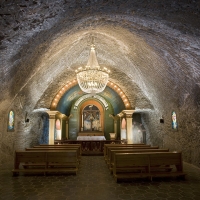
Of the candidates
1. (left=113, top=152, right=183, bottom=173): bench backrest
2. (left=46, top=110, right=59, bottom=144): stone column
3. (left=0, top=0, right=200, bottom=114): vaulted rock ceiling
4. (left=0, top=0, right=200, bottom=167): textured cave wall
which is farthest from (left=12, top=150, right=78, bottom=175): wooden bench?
(left=46, top=110, right=59, bottom=144): stone column

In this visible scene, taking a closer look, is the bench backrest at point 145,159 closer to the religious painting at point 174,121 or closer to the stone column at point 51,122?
the religious painting at point 174,121

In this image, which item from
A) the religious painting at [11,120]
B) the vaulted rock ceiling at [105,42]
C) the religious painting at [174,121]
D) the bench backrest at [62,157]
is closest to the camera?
the vaulted rock ceiling at [105,42]

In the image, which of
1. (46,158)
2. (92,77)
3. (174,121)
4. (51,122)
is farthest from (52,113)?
(174,121)

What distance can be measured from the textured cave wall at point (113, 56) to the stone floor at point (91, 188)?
3.06 meters

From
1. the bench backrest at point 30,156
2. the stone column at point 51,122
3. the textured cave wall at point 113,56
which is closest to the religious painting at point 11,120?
the textured cave wall at point 113,56

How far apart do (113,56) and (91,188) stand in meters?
7.82

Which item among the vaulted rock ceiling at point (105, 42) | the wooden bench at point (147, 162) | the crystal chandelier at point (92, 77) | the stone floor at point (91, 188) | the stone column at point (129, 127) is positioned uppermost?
the vaulted rock ceiling at point (105, 42)

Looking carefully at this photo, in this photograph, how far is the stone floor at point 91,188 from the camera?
449 centimetres

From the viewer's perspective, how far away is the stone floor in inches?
177

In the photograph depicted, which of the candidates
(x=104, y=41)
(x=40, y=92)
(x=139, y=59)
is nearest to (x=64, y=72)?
(x=40, y=92)

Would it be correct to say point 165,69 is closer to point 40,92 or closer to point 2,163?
point 40,92

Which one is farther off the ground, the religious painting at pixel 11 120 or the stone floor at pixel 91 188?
the religious painting at pixel 11 120

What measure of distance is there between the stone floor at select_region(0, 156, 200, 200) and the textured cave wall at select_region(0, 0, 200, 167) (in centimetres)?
306

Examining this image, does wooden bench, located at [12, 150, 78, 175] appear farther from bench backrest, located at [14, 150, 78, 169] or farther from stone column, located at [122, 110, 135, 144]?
stone column, located at [122, 110, 135, 144]
